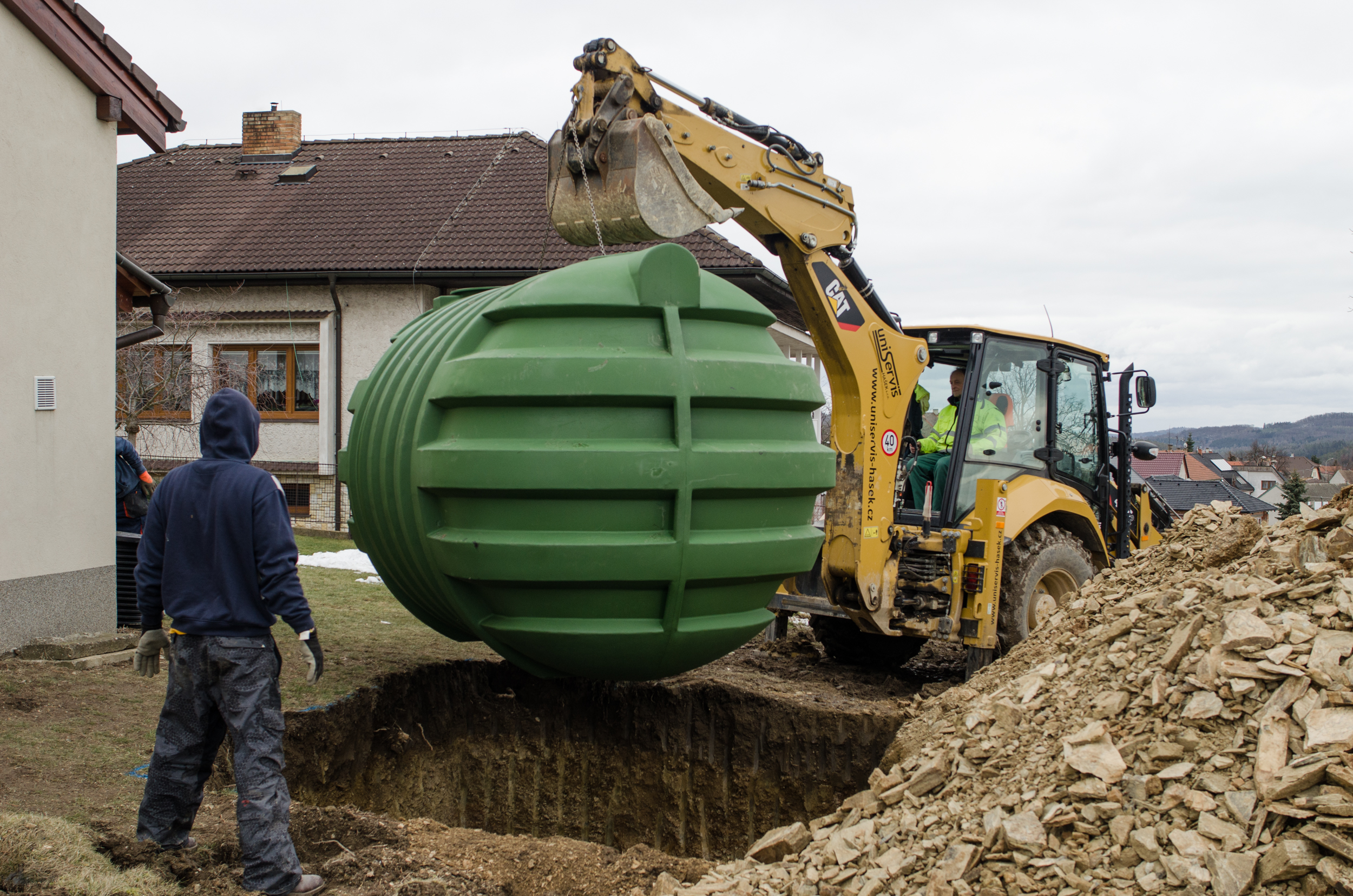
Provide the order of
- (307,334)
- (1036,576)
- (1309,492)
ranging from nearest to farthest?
(1036,576) < (307,334) < (1309,492)

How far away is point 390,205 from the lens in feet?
57.9

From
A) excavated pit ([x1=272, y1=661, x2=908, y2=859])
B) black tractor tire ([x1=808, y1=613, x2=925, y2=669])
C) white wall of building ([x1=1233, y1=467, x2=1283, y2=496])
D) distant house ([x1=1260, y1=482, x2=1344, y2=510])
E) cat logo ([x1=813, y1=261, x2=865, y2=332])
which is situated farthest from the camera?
white wall of building ([x1=1233, y1=467, x2=1283, y2=496])

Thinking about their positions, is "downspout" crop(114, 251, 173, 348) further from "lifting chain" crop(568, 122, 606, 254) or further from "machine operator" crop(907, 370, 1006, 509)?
"machine operator" crop(907, 370, 1006, 509)

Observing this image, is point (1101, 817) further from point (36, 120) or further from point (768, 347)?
point (36, 120)

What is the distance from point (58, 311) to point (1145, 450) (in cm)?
744

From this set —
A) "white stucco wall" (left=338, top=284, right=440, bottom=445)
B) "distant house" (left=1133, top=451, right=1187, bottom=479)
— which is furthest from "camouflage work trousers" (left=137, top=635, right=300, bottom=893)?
"distant house" (left=1133, top=451, right=1187, bottom=479)

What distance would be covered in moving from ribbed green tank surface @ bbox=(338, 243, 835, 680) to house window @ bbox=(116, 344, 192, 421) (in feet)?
37.6

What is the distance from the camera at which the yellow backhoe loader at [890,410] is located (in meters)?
4.77

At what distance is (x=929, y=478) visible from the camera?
6.93 metres

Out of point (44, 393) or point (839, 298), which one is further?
point (44, 393)

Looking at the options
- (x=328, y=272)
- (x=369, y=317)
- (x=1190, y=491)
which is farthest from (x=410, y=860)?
(x=1190, y=491)

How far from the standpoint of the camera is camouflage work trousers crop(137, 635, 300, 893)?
345cm

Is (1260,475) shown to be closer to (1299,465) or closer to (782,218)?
(1299,465)

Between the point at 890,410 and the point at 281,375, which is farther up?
the point at 281,375
